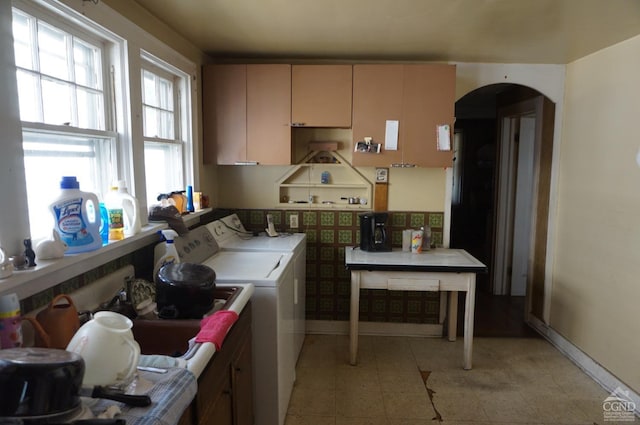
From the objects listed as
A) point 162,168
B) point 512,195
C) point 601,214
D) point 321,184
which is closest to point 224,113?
point 162,168

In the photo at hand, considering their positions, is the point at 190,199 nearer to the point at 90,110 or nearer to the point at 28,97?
the point at 90,110

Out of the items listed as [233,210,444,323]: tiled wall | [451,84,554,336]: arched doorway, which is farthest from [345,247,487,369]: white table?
[451,84,554,336]: arched doorway

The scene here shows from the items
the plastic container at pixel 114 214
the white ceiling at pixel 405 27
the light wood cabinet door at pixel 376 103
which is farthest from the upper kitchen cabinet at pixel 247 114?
the plastic container at pixel 114 214

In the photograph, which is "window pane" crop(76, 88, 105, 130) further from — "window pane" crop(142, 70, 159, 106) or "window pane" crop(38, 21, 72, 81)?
"window pane" crop(142, 70, 159, 106)

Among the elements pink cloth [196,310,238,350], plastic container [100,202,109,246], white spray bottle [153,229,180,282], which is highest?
plastic container [100,202,109,246]

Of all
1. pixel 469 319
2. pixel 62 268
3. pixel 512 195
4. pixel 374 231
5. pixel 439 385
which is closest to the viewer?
pixel 62 268

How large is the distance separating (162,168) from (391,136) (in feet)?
5.26

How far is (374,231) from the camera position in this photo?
3.08 meters

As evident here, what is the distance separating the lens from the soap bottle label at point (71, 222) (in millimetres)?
1451

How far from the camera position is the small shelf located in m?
3.28

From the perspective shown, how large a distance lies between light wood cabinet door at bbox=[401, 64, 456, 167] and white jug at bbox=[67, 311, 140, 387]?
2.34m

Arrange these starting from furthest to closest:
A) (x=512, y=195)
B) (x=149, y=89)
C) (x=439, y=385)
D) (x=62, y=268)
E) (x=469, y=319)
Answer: (x=512, y=195) → (x=469, y=319) → (x=439, y=385) → (x=149, y=89) → (x=62, y=268)

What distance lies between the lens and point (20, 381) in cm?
79

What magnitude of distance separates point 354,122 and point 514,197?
2224 mm
